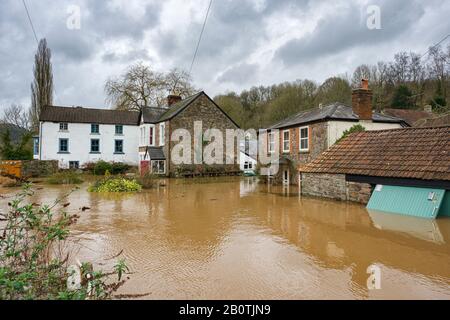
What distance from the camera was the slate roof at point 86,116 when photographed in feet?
110

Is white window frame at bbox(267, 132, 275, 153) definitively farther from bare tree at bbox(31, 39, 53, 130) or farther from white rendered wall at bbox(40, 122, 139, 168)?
bare tree at bbox(31, 39, 53, 130)

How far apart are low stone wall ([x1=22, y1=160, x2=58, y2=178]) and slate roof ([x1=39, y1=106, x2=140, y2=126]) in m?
5.29

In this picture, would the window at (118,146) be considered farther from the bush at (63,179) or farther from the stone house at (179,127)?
the bush at (63,179)

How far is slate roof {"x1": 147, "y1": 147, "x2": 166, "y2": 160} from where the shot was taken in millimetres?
28800

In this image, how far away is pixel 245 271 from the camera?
5.79 meters

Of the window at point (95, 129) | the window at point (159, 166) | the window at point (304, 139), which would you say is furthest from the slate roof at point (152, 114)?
the window at point (304, 139)

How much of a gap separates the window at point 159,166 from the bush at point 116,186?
9.46 meters

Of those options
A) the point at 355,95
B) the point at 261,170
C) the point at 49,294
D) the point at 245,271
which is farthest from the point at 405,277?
the point at 261,170

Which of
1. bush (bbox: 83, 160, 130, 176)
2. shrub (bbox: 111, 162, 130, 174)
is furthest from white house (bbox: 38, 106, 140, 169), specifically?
shrub (bbox: 111, 162, 130, 174)

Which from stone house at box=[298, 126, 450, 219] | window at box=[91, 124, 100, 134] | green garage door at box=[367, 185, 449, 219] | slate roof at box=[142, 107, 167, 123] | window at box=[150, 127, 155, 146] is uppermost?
slate roof at box=[142, 107, 167, 123]

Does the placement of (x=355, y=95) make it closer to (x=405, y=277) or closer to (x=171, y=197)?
(x=171, y=197)

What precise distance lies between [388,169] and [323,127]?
6.73 metres
